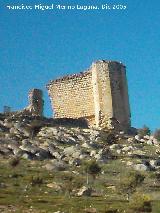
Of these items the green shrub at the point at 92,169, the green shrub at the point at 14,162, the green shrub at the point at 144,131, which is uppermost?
the green shrub at the point at 144,131

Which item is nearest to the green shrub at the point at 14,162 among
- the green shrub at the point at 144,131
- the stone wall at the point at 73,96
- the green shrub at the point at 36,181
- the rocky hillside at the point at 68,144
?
the rocky hillside at the point at 68,144

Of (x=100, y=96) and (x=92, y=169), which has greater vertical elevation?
(x=100, y=96)

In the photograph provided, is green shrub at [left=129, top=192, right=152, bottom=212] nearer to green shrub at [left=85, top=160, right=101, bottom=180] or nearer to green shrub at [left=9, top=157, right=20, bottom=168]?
green shrub at [left=85, top=160, right=101, bottom=180]

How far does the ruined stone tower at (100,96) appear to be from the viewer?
57.9 metres

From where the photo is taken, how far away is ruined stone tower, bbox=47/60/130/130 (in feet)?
190

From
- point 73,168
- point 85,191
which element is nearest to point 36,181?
point 85,191

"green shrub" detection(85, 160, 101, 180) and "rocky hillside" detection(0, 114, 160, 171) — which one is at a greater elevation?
"rocky hillside" detection(0, 114, 160, 171)

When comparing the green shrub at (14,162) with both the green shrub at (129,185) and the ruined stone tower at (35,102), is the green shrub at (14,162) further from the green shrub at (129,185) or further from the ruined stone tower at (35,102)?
the ruined stone tower at (35,102)

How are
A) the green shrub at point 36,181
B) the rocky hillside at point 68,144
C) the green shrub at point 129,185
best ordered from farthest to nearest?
the rocky hillside at point 68,144, the green shrub at point 129,185, the green shrub at point 36,181

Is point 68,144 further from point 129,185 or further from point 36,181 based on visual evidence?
point 129,185

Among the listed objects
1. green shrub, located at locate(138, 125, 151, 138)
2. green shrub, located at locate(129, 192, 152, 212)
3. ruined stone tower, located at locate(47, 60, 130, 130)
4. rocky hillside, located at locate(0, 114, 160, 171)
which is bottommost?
green shrub, located at locate(129, 192, 152, 212)

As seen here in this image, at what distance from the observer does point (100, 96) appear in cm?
5822

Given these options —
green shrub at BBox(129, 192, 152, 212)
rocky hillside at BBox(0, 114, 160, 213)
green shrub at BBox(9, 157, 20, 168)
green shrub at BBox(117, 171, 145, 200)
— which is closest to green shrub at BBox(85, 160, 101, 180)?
rocky hillside at BBox(0, 114, 160, 213)

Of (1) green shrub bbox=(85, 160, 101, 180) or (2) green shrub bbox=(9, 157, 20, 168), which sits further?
(2) green shrub bbox=(9, 157, 20, 168)
